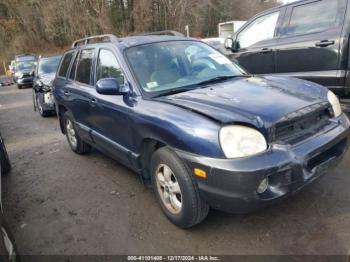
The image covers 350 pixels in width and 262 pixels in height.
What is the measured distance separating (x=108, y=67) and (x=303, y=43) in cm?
295

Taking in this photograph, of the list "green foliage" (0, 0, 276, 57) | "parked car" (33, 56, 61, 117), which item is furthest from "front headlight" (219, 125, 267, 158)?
"green foliage" (0, 0, 276, 57)

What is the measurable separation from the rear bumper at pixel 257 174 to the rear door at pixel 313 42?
2.35 m

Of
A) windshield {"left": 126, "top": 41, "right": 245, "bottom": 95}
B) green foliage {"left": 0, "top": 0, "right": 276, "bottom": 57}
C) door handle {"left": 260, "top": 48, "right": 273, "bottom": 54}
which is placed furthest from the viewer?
green foliage {"left": 0, "top": 0, "right": 276, "bottom": 57}

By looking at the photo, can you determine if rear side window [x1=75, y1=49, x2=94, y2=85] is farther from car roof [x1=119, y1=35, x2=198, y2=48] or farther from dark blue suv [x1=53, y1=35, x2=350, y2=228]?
car roof [x1=119, y1=35, x2=198, y2=48]

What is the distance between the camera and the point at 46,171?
4.76 meters

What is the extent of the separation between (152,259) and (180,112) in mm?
1235

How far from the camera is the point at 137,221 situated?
3154 mm

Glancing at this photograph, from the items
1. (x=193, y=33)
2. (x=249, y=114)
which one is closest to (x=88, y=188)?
(x=249, y=114)

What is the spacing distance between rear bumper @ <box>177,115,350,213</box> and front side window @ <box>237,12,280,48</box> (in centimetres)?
332

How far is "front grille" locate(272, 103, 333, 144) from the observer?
250 cm

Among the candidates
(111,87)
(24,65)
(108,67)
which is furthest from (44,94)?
(24,65)

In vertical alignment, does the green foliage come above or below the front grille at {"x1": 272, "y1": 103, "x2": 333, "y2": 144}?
above

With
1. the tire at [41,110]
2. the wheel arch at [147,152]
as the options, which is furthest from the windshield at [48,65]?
the wheel arch at [147,152]

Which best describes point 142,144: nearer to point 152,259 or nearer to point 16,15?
point 152,259
